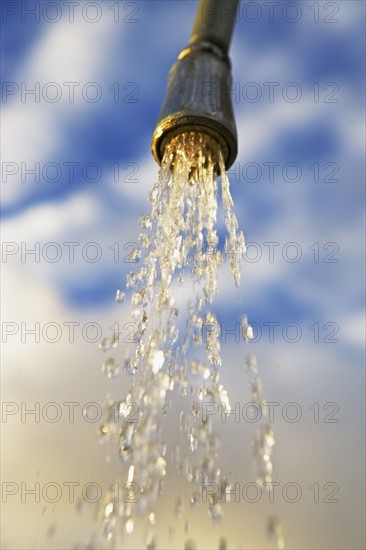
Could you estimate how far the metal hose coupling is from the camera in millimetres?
3188

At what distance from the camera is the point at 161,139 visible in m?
3.41

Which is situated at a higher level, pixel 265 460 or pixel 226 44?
pixel 226 44

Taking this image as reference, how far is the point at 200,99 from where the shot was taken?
319 centimetres

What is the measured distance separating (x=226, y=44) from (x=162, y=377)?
280cm

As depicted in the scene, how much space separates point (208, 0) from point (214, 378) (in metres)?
3.21

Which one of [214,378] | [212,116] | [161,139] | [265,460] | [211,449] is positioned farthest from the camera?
[214,378]

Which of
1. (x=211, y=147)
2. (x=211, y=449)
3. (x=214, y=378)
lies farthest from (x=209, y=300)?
(x=211, y=147)

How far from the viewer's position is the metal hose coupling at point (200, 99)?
319 centimetres

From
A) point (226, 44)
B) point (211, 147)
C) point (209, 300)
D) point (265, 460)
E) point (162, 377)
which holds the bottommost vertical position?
point (265, 460)

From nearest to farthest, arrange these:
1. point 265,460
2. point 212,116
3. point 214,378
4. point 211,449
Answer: point 212,116
point 265,460
point 211,449
point 214,378

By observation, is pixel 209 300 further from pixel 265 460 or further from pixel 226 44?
pixel 226 44

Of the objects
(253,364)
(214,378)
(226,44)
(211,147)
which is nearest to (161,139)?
(211,147)

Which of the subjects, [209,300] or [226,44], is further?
[209,300]

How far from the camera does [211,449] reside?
15.0 feet
